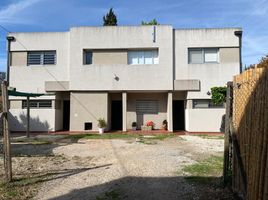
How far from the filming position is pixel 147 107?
2505 centimetres

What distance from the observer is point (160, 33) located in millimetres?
23234

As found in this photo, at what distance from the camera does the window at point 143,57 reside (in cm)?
2372

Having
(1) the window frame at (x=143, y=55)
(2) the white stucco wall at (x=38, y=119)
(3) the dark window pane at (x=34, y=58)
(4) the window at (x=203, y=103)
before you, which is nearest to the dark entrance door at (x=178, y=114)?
(4) the window at (x=203, y=103)

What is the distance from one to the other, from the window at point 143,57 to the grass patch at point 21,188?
16.5 metres

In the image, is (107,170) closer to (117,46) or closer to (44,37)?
(117,46)

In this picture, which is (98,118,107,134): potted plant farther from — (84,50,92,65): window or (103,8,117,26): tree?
(103,8,117,26): tree

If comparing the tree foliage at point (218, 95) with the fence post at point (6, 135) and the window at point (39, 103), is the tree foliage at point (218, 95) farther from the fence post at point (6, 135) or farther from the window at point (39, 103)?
the fence post at point (6, 135)

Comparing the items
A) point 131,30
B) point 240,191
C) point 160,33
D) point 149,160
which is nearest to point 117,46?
point 131,30

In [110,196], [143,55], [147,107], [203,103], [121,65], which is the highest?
[143,55]

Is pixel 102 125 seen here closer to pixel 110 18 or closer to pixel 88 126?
pixel 88 126

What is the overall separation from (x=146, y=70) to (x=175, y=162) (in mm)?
13314

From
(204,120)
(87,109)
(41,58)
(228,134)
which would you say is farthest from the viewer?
(41,58)

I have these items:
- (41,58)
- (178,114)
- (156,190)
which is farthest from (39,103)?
(156,190)

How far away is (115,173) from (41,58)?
703 inches
